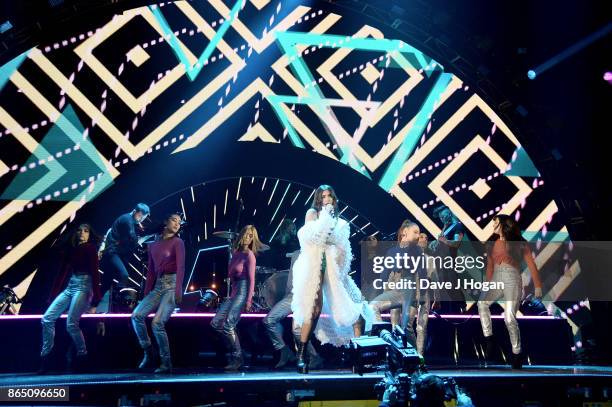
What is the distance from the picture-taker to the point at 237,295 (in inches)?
245

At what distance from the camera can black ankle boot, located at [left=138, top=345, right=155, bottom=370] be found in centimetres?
595

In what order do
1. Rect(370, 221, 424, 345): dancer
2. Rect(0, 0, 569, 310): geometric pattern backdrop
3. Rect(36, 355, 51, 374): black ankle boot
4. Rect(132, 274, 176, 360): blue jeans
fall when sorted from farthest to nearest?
Rect(0, 0, 569, 310): geometric pattern backdrop
Rect(370, 221, 424, 345): dancer
Rect(36, 355, 51, 374): black ankle boot
Rect(132, 274, 176, 360): blue jeans

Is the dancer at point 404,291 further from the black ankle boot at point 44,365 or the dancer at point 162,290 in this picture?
the black ankle boot at point 44,365

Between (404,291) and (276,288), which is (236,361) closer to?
(276,288)

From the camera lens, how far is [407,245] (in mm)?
6734

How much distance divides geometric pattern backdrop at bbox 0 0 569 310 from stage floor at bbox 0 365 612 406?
13.4 ft

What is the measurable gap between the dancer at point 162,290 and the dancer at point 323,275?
1205 millimetres

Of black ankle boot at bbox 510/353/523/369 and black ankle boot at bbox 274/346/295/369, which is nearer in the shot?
black ankle boot at bbox 510/353/523/369

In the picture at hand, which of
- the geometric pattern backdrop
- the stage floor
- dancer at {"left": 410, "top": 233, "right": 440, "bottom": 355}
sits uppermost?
the geometric pattern backdrop

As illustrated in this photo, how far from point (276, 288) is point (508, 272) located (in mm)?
2606

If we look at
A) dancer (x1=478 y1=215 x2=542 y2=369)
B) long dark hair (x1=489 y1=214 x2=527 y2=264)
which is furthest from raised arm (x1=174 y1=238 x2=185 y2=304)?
long dark hair (x1=489 y1=214 x2=527 y2=264)

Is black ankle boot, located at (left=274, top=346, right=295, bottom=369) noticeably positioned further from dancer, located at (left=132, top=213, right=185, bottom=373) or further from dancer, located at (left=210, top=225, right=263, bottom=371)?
dancer, located at (left=132, top=213, right=185, bottom=373)

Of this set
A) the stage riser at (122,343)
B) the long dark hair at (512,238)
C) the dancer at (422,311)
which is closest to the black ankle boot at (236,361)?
the stage riser at (122,343)

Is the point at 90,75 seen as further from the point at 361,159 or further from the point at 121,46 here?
the point at 361,159
